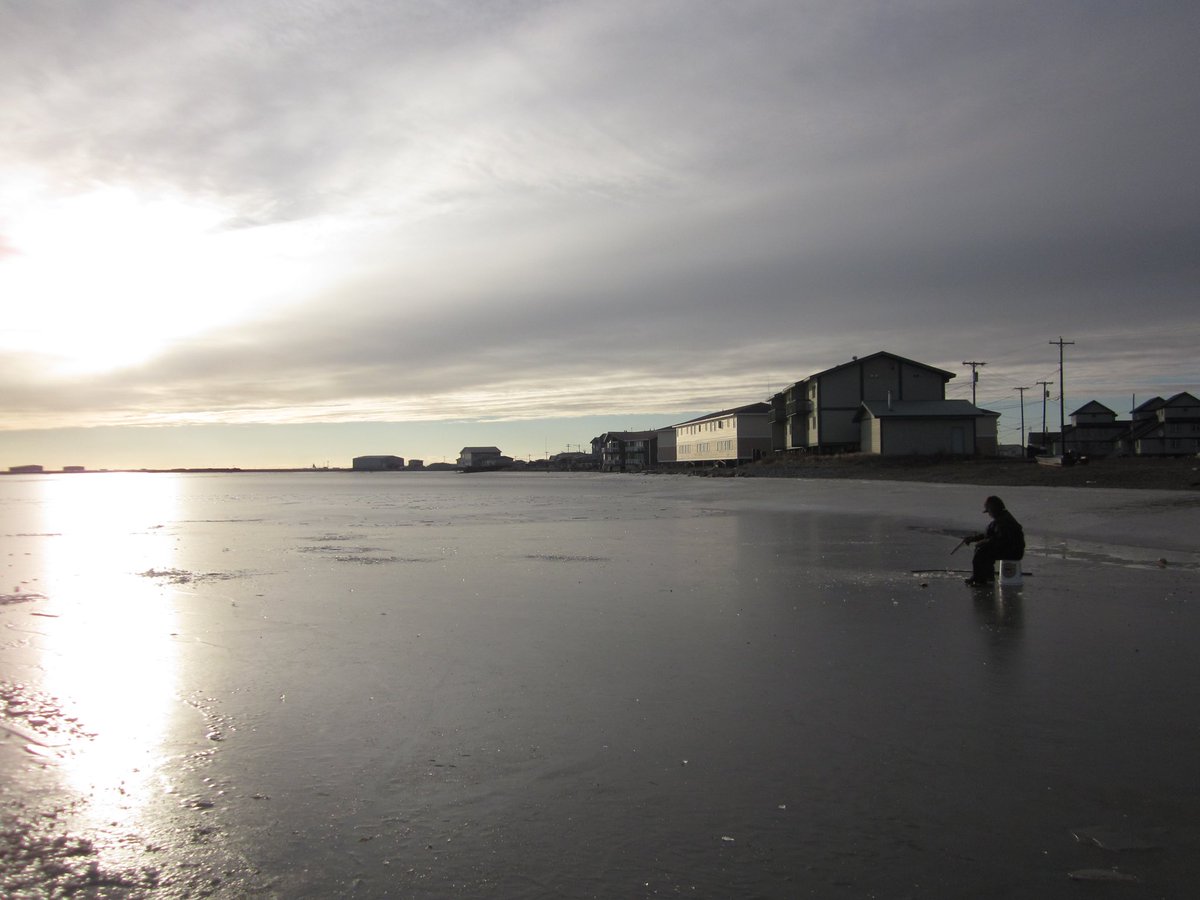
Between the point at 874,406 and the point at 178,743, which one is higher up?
the point at 874,406

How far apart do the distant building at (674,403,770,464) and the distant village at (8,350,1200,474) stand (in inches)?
4.0

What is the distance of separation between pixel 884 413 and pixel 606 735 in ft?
189

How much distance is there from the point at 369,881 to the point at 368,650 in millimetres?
5275

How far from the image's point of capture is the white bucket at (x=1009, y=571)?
42.2ft

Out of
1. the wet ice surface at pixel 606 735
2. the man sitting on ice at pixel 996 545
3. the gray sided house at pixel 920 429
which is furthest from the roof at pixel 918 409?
the man sitting on ice at pixel 996 545

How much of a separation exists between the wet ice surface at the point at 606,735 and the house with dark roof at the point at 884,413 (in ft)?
152

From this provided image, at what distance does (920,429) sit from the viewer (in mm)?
59250

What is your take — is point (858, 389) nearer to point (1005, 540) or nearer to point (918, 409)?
point (918, 409)

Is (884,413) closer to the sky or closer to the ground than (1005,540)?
closer to the sky

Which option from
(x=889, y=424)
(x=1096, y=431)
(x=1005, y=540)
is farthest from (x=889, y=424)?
(x=1096, y=431)

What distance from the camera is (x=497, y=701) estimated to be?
23.6 ft

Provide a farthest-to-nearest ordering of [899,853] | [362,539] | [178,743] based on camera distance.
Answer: [362,539] < [178,743] < [899,853]

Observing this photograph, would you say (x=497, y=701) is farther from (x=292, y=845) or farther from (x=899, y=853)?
(x=899, y=853)

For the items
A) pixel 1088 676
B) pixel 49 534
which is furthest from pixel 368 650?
pixel 49 534
